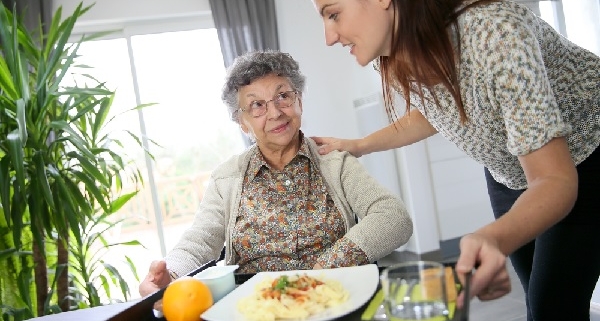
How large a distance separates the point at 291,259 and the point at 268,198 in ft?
0.66

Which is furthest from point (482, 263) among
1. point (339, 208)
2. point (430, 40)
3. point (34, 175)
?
point (34, 175)

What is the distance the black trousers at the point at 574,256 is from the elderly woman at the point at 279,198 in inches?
14.7

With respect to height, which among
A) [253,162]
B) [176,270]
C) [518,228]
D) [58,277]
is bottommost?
[58,277]

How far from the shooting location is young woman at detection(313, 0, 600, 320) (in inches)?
35.2

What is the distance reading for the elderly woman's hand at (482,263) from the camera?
78 cm

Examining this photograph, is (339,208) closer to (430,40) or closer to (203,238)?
(203,238)

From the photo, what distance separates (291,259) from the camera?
5.31 feet

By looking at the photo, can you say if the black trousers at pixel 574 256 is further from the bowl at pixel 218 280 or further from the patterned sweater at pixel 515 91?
the bowl at pixel 218 280

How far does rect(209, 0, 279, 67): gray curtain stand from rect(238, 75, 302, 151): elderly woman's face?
3.01 m

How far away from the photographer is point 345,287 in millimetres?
1053

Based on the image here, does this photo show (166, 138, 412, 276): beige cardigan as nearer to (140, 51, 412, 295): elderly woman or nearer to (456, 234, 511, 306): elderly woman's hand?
(140, 51, 412, 295): elderly woman

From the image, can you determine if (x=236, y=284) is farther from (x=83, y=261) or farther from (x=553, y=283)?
(x=83, y=261)

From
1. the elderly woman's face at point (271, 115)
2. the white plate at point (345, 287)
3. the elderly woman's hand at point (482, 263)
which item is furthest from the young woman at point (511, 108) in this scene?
the elderly woman's face at point (271, 115)

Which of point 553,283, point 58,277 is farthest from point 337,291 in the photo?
point 58,277
